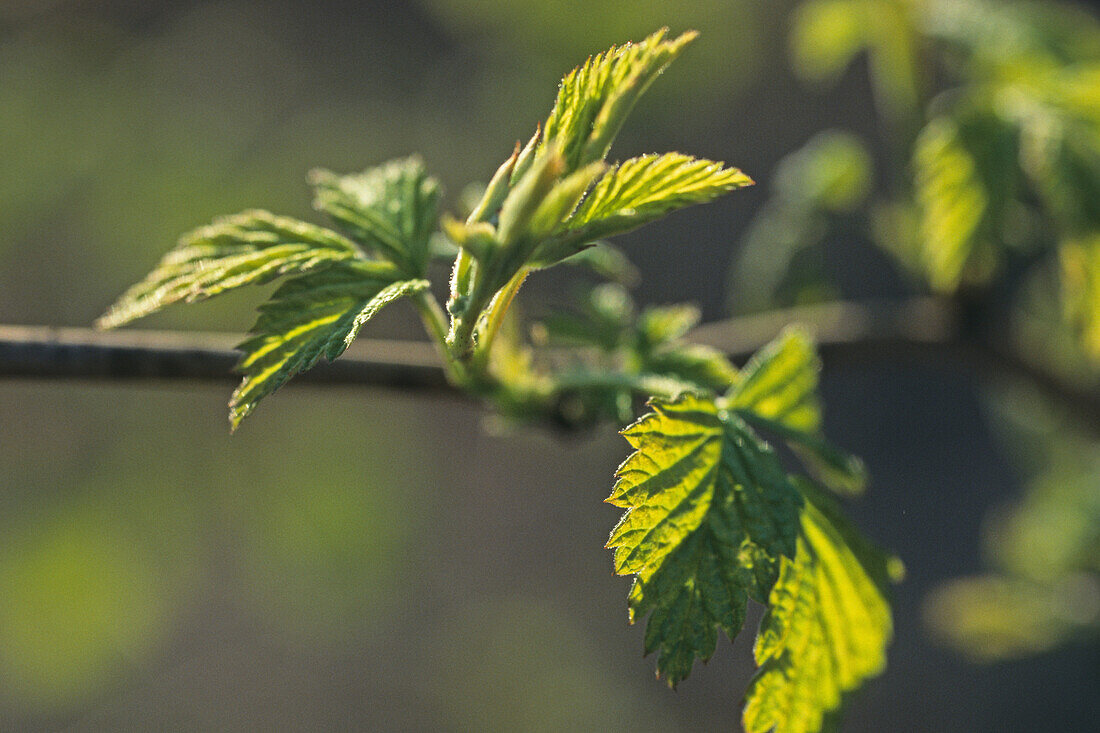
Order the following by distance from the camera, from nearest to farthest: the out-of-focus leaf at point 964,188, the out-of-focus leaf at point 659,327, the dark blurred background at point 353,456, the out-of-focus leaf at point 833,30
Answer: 1. the out-of-focus leaf at point 659,327
2. the out-of-focus leaf at point 964,188
3. the out-of-focus leaf at point 833,30
4. the dark blurred background at point 353,456

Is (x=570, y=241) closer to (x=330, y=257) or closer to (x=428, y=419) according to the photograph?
(x=330, y=257)

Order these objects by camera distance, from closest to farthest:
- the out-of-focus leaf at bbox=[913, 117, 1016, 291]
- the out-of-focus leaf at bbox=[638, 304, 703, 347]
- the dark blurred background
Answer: the out-of-focus leaf at bbox=[638, 304, 703, 347] < the out-of-focus leaf at bbox=[913, 117, 1016, 291] < the dark blurred background

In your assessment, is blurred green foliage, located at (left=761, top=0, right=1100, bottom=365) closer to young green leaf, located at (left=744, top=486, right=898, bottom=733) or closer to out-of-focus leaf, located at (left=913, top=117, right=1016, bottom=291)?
out-of-focus leaf, located at (left=913, top=117, right=1016, bottom=291)

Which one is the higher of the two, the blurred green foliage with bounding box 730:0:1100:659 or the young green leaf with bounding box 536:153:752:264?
the young green leaf with bounding box 536:153:752:264

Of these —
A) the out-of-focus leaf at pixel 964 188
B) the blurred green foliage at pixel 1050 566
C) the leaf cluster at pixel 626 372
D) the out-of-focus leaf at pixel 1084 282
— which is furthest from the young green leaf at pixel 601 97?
the blurred green foliage at pixel 1050 566

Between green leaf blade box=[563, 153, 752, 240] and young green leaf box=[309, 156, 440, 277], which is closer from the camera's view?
green leaf blade box=[563, 153, 752, 240]

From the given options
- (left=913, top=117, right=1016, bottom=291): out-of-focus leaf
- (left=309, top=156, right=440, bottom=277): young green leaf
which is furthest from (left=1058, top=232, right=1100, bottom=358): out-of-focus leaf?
(left=309, top=156, right=440, bottom=277): young green leaf

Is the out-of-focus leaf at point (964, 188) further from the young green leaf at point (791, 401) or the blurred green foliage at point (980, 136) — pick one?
the young green leaf at point (791, 401)
